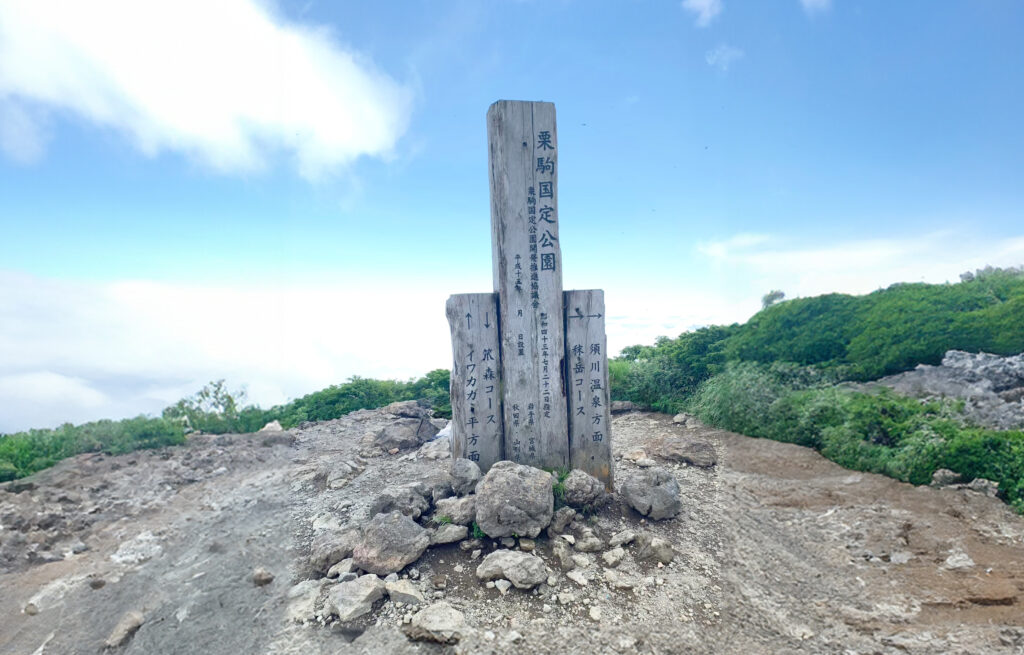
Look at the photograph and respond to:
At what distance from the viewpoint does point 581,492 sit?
17.3ft


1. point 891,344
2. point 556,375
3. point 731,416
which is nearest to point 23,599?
point 556,375

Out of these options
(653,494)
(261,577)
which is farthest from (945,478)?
(261,577)

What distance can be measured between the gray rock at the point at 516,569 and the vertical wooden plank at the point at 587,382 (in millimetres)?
1811

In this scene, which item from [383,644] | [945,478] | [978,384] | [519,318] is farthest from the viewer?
[978,384]

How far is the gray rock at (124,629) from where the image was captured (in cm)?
430

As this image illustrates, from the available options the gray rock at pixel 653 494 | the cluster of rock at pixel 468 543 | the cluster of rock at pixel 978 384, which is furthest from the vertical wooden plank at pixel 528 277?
the cluster of rock at pixel 978 384

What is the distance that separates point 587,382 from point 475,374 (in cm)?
125

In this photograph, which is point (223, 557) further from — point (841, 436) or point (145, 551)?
point (841, 436)

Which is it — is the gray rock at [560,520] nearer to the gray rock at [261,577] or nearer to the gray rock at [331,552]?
the gray rock at [331,552]

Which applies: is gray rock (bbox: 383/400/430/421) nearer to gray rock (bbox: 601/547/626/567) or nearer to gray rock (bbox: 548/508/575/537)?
gray rock (bbox: 548/508/575/537)

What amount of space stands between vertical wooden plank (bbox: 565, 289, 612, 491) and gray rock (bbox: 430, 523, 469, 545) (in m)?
1.71

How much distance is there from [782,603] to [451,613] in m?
2.83

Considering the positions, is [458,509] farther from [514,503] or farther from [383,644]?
[383,644]

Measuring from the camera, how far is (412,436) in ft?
28.6
